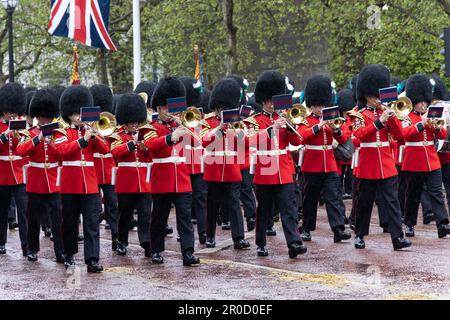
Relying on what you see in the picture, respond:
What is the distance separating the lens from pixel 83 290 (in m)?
8.28

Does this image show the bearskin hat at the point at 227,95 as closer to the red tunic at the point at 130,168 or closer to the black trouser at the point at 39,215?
the red tunic at the point at 130,168

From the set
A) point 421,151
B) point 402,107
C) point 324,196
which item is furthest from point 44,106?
point 421,151

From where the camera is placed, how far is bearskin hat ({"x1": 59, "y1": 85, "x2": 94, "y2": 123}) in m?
9.50

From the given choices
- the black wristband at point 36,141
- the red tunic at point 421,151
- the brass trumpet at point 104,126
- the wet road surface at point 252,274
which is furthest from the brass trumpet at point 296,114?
the black wristband at point 36,141

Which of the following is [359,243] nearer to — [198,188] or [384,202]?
[384,202]

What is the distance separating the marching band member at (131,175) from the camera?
10.2 meters

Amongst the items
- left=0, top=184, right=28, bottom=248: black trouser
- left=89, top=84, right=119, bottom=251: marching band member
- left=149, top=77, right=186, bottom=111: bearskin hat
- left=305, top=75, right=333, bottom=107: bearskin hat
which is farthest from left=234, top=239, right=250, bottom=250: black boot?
left=0, top=184, right=28, bottom=248: black trouser

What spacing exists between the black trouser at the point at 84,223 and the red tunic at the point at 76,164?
97mm

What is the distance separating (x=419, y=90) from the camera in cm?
1137

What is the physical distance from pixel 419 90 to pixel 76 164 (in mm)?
3988

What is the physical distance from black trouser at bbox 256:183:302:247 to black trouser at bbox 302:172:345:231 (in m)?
0.83

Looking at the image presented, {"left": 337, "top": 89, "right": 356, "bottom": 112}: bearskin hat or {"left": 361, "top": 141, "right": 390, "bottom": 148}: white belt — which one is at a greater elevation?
{"left": 337, "top": 89, "right": 356, "bottom": 112}: bearskin hat

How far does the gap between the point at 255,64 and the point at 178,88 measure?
2170cm

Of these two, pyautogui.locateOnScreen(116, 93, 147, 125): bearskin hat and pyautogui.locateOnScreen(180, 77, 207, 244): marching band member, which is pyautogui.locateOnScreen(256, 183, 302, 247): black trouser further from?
pyautogui.locateOnScreen(116, 93, 147, 125): bearskin hat
